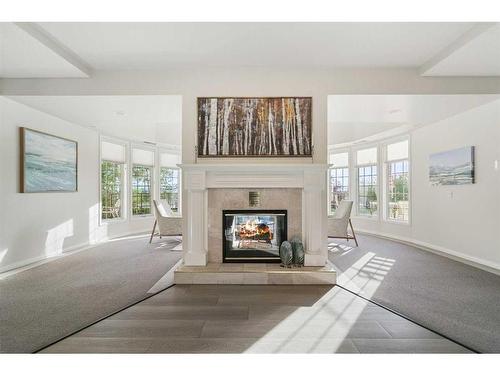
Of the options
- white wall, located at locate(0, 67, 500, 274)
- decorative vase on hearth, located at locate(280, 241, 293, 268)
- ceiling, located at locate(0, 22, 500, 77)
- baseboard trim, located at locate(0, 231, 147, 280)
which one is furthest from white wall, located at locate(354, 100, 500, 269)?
baseboard trim, located at locate(0, 231, 147, 280)

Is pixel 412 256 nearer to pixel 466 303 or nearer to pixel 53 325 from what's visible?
pixel 466 303

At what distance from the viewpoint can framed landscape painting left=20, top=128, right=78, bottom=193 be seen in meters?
4.09

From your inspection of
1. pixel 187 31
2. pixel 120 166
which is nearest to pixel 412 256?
pixel 187 31

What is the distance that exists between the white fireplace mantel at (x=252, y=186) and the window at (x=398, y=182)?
3.35 m

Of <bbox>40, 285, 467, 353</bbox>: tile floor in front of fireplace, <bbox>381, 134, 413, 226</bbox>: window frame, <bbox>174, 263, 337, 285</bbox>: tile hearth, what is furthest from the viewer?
<bbox>381, 134, 413, 226</bbox>: window frame

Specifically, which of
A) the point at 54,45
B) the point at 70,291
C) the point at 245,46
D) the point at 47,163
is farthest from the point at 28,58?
the point at 70,291

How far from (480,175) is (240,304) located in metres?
4.01

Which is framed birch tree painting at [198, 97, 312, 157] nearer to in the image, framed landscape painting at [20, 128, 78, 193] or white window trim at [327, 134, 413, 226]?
framed landscape painting at [20, 128, 78, 193]

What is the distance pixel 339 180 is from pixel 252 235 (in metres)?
4.63

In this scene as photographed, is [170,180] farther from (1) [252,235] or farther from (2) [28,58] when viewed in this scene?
(2) [28,58]

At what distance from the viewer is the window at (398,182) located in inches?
234

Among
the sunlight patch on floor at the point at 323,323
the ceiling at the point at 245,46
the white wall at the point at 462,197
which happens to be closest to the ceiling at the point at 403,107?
the white wall at the point at 462,197

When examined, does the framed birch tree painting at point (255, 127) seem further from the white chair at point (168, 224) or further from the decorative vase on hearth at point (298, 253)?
the white chair at point (168, 224)

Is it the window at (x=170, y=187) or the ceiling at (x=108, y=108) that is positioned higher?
the ceiling at (x=108, y=108)
